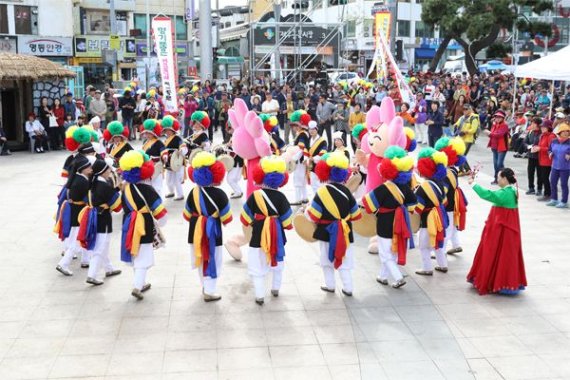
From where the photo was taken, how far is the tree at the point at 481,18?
107 feet

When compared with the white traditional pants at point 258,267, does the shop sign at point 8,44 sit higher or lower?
higher

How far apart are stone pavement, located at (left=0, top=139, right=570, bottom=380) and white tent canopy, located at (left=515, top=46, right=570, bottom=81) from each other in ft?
21.5

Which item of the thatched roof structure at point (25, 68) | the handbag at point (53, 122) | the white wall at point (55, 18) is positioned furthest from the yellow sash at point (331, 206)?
the white wall at point (55, 18)

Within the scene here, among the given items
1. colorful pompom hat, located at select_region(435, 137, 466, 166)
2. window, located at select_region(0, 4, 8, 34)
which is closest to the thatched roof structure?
colorful pompom hat, located at select_region(435, 137, 466, 166)

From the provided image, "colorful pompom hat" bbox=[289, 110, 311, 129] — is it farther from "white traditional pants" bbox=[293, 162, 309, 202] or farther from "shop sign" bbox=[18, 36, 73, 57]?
"shop sign" bbox=[18, 36, 73, 57]

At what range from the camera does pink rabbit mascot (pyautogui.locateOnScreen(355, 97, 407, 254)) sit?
30.9ft

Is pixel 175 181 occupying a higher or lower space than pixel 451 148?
lower

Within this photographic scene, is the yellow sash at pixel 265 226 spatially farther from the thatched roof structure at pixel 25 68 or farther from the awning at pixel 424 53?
the awning at pixel 424 53

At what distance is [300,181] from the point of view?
40.5ft

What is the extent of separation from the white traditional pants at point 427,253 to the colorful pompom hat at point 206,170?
8.54ft

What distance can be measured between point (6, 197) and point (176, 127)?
12.1 feet

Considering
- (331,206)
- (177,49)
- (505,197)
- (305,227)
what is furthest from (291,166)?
(177,49)

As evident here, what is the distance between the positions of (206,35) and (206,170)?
22.7 m

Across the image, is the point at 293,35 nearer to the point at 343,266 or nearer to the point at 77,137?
the point at 77,137
